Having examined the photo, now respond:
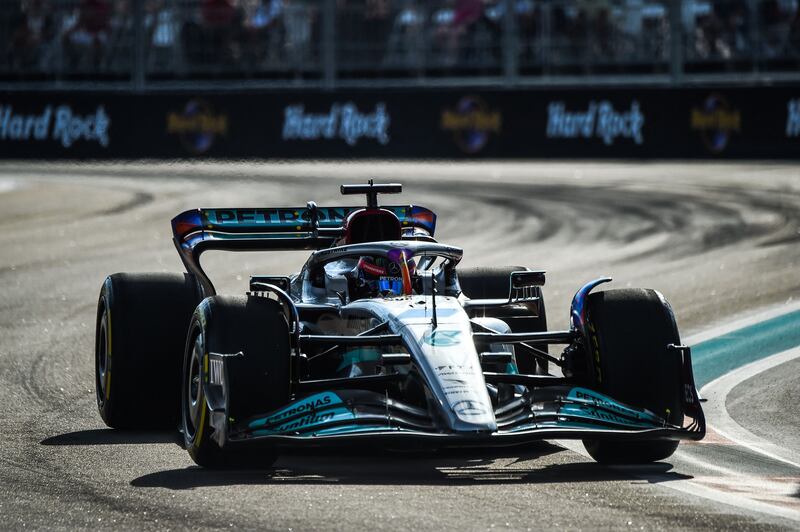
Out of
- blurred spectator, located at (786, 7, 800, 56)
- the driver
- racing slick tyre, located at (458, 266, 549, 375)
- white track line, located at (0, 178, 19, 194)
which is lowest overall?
white track line, located at (0, 178, 19, 194)

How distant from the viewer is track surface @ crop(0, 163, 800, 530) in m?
5.98

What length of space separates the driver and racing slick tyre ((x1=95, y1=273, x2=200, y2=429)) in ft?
3.14

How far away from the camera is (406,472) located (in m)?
6.82

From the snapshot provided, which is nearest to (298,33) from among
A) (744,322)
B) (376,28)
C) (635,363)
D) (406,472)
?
(376,28)

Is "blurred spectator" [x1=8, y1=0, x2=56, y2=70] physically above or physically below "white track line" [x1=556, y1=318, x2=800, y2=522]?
above

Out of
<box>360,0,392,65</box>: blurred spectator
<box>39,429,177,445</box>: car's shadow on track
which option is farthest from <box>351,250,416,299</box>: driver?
<box>360,0,392,65</box>: blurred spectator

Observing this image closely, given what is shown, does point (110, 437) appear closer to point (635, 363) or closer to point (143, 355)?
point (143, 355)

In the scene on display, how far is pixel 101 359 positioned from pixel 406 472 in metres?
2.64

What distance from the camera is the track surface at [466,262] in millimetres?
5984

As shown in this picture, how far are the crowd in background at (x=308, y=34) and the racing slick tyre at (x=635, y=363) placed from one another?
22.3 metres

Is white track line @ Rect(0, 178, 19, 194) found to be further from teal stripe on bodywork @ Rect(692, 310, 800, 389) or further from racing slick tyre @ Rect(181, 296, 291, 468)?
racing slick tyre @ Rect(181, 296, 291, 468)

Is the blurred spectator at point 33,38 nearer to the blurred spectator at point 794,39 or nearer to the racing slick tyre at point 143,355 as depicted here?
the blurred spectator at point 794,39

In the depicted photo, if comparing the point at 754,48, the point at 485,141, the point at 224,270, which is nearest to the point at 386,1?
the point at 485,141

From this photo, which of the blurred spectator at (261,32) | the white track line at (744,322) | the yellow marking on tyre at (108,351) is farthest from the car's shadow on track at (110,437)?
the blurred spectator at (261,32)
